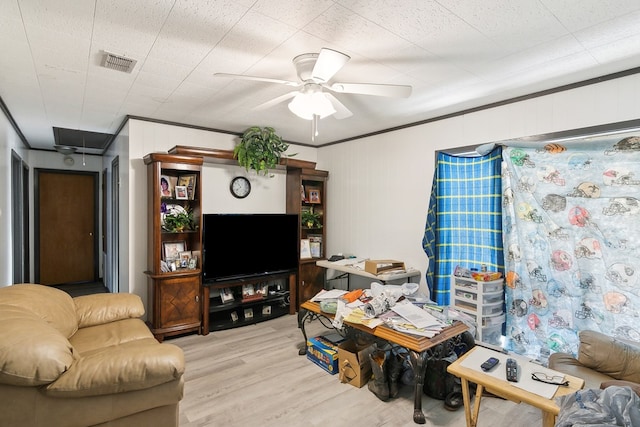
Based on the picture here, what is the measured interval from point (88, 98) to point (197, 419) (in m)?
2.86

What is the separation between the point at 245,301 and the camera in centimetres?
407

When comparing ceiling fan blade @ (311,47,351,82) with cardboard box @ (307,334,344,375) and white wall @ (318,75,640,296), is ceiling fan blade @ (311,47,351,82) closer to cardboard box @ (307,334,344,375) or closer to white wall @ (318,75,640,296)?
white wall @ (318,75,640,296)

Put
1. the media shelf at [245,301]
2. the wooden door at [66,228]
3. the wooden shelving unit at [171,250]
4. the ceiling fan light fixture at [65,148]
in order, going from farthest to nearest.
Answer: the wooden door at [66,228] < the ceiling fan light fixture at [65,148] < the media shelf at [245,301] < the wooden shelving unit at [171,250]

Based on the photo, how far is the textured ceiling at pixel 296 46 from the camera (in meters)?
1.70

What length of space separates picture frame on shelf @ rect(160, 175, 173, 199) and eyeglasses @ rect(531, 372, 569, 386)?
3.49 metres

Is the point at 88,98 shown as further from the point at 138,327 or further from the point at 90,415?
the point at 90,415

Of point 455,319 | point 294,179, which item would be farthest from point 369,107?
point 455,319

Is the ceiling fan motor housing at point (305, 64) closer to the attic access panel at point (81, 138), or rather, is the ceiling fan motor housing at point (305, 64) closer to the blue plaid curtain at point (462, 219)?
the blue plaid curtain at point (462, 219)

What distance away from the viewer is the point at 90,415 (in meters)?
1.56

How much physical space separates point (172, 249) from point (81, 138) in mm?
2652

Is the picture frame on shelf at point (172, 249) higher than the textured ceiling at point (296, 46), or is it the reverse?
the textured ceiling at point (296, 46)

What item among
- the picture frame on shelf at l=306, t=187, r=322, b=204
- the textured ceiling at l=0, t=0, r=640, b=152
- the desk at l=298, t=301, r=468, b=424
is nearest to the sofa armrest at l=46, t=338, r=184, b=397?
the desk at l=298, t=301, r=468, b=424

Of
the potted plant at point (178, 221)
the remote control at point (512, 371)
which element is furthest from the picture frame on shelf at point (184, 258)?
the remote control at point (512, 371)

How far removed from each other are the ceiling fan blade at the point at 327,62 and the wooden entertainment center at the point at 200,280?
2.12m
